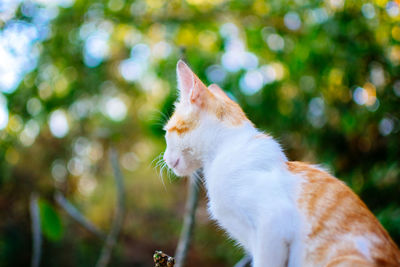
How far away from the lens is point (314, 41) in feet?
7.27

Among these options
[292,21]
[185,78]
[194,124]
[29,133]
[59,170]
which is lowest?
[59,170]

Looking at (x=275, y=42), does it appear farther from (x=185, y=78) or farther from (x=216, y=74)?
(x=185, y=78)

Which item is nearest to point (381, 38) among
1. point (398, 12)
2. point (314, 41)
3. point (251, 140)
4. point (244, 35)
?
point (398, 12)

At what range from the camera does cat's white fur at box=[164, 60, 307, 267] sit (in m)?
0.79

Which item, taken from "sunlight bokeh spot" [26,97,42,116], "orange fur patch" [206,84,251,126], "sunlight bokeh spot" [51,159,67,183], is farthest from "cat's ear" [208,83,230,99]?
"sunlight bokeh spot" [51,159,67,183]

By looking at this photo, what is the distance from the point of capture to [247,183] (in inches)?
33.4

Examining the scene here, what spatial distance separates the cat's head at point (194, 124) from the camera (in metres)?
0.99

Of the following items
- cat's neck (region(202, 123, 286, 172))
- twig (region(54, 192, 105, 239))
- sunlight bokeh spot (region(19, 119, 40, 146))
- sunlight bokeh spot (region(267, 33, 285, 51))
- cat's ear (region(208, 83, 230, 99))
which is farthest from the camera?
sunlight bokeh spot (region(19, 119, 40, 146))

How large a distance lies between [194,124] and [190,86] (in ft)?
0.38

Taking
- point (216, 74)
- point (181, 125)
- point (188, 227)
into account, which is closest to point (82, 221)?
point (188, 227)

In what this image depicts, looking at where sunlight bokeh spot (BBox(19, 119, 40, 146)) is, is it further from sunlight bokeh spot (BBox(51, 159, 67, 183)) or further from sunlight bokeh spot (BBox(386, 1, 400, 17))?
sunlight bokeh spot (BBox(386, 1, 400, 17))

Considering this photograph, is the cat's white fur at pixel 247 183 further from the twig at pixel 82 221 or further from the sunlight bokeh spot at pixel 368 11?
the sunlight bokeh spot at pixel 368 11

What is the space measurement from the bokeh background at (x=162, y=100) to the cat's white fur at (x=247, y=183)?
28 centimetres

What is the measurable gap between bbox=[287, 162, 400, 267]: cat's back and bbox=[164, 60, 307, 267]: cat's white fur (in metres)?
0.03
